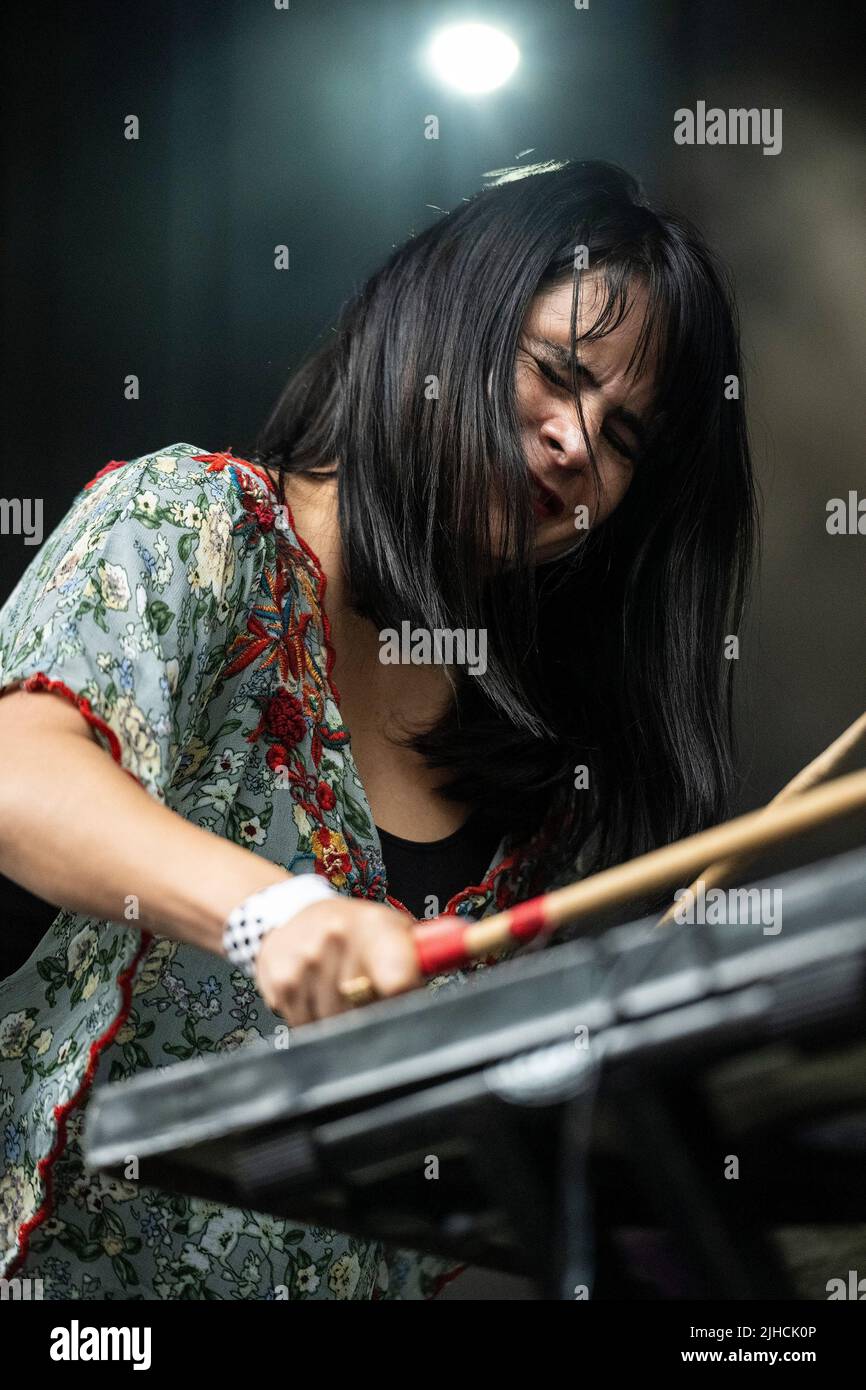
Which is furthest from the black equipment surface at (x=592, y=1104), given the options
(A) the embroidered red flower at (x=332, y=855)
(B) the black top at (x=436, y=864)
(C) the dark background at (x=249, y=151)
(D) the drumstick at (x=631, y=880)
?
(C) the dark background at (x=249, y=151)

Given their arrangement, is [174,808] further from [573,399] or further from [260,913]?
[573,399]

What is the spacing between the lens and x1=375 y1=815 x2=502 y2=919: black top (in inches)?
51.1

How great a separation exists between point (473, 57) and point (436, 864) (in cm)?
143

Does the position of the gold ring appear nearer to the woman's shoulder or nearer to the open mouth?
the woman's shoulder

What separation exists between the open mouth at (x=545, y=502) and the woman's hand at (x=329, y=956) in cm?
69

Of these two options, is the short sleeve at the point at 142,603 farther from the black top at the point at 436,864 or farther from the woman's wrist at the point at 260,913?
the black top at the point at 436,864

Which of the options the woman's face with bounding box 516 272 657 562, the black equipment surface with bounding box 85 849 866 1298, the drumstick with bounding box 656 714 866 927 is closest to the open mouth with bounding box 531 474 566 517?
the woman's face with bounding box 516 272 657 562

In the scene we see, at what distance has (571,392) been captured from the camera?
1281mm

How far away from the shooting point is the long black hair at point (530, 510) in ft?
4.11

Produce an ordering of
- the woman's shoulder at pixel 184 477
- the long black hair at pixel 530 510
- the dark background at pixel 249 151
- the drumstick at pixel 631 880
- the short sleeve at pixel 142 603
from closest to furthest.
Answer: the drumstick at pixel 631 880, the short sleeve at pixel 142 603, the woman's shoulder at pixel 184 477, the long black hair at pixel 530 510, the dark background at pixel 249 151

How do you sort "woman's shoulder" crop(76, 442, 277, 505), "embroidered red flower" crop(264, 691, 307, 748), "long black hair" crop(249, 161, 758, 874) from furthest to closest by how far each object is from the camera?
"long black hair" crop(249, 161, 758, 874) < "embroidered red flower" crop(264, 691, 307, 748) < "woman's shoulder" crop(76, 442, 277, 505)

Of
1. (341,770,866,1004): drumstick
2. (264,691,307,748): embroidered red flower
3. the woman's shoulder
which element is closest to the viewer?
(341,770,866,1004): drumstick

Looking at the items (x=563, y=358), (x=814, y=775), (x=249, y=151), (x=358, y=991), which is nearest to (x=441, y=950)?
(x=358, y=991)

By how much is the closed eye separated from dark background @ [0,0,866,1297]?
0.93 meters
